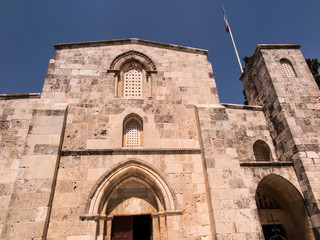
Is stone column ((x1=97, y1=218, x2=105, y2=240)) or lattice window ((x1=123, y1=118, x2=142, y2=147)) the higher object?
lattice window ((x1=123, y1=118, x2=142, y2=147))

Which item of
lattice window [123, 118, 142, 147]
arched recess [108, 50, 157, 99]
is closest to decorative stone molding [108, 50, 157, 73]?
arched recess [108, 50, 157, 99]

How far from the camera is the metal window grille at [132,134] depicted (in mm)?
7115

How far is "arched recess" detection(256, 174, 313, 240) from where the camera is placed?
738 cm

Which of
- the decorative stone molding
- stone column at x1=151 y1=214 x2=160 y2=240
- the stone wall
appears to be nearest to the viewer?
the stone wall

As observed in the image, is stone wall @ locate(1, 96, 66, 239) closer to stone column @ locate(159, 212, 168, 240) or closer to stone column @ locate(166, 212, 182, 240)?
stone column @ locate(159, 212, 168, 240)

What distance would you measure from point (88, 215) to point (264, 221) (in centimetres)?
657

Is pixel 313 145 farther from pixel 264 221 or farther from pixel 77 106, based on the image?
pixel 77 106

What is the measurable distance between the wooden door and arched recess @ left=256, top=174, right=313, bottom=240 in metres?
4.86

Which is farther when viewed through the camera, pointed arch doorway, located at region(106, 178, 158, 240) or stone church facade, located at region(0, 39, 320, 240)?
pointed arch doorway, located at region(106, 178, 158, 240)

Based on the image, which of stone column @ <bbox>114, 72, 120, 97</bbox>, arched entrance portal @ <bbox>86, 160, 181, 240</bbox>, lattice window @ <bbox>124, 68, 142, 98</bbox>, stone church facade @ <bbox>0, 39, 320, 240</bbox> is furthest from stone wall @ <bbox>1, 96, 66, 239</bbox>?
lattice window @ <bbox>124, 68, 142, 98</bbox>

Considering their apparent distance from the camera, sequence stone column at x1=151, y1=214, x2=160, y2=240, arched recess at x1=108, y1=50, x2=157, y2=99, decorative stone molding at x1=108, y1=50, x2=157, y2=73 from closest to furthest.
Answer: stone column at x1=151, y1=214, x2=160, y2=240
arched recess at x1=108, y1=50, x2=157, y2=99
decorative stone molding at x1=108, y1=50, x2=157, y2=73

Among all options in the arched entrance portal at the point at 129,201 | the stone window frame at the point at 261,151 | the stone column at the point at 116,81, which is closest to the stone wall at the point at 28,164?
the arched entrance portal at the point at 129,201

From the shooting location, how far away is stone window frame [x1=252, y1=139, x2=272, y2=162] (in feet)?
29.0

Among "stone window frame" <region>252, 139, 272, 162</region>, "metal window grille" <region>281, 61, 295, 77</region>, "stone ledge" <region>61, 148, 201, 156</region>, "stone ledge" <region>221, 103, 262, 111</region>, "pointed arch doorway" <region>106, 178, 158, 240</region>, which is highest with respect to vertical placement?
"metal window grille" <region>281, 61, 295, 77</region>
